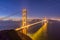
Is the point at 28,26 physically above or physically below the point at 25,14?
below

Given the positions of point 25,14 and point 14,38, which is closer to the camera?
point 14,38

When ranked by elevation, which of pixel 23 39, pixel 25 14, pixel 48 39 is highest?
pixel 25 14

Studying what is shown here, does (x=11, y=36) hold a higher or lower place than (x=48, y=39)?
higher

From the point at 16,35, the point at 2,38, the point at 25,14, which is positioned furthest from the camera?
the point at 25,14

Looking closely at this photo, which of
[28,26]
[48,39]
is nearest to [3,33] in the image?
[28,26]

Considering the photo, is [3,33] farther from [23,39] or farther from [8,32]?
[23,39]

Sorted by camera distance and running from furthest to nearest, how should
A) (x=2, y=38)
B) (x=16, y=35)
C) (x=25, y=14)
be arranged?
(x=25, y=14)
(x=16, y=35)
(x=2, y=38)

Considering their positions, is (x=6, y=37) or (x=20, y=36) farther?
(x=20, y=36)

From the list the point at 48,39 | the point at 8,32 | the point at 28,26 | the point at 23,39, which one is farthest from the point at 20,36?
the point at 48,39

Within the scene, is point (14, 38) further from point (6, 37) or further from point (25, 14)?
point (25, 14)
